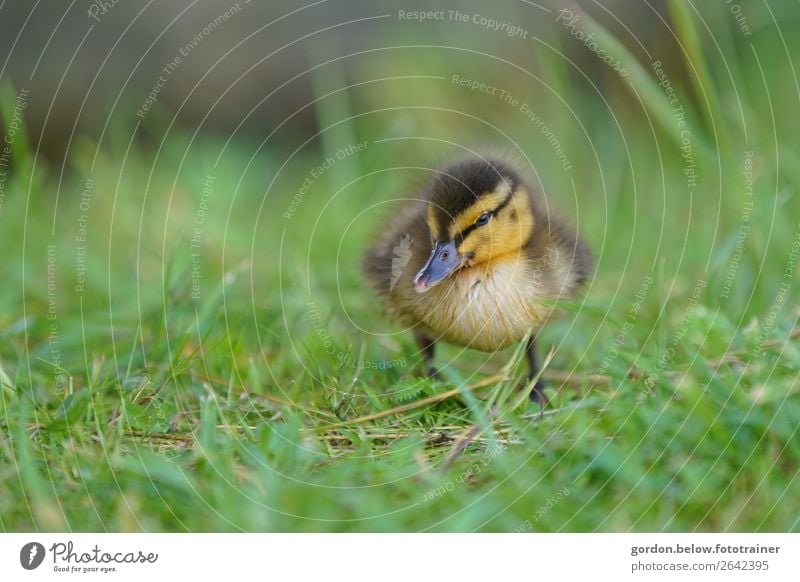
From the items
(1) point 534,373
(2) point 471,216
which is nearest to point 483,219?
(2) point 471,216

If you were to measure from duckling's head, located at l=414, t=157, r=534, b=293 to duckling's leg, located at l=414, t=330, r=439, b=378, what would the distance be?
20cm

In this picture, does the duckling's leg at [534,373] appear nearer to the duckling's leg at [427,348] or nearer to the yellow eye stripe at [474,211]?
the duckling's leg at [427,348]

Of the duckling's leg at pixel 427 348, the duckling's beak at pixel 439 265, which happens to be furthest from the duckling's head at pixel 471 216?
the duckling's leg at pixel 427 348

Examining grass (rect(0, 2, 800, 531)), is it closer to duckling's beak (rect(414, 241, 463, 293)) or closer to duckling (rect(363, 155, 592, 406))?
duckling (rect(363, 155, 592, 406))

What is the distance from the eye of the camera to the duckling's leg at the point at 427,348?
232 centimetres

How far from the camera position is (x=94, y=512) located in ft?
6.02

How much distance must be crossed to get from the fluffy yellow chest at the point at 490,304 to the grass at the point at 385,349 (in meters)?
0.08

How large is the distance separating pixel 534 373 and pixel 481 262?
311 millimetres

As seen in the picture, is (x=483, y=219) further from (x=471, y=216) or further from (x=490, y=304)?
(x=490, y=304)

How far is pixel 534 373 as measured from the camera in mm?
2270

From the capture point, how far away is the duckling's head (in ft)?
6.69
